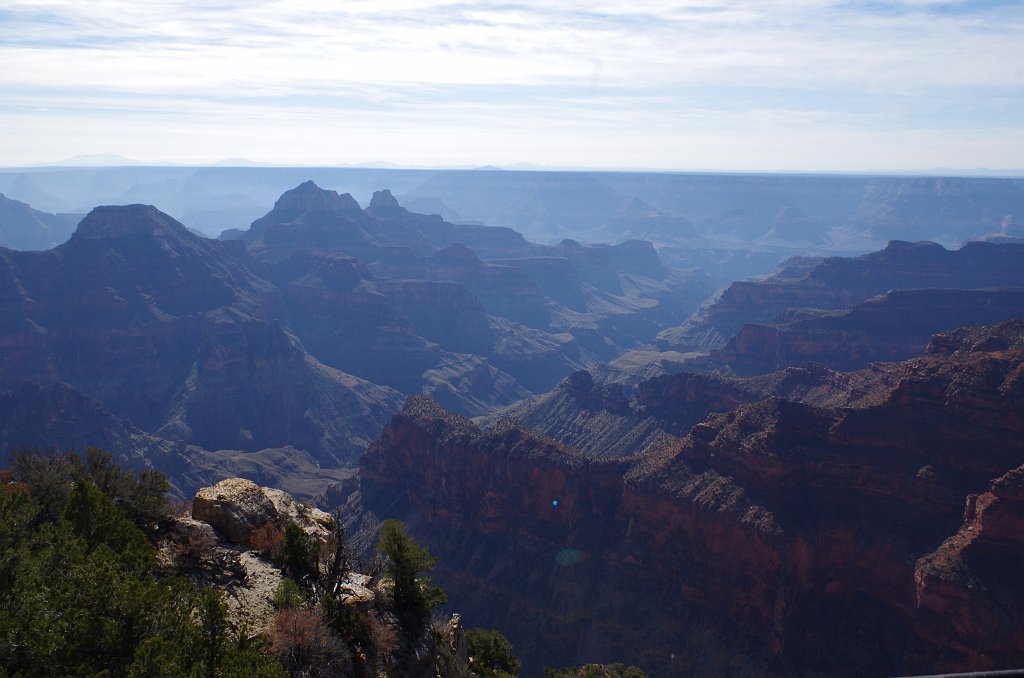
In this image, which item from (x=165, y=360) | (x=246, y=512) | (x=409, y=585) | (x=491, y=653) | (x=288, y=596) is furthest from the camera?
(x=165, y=360)

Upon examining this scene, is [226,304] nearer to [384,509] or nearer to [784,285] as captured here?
[384,509]

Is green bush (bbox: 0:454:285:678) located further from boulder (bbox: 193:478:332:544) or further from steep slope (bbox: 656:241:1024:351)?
steep slope (bbox: 656:241:1024:351)

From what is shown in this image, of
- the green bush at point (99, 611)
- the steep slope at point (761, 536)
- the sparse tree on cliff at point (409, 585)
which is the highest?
the green bush at point (99, 611)

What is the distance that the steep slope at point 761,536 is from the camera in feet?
177

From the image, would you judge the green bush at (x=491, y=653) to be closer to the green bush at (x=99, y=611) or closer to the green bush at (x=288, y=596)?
the green bush at (x=288, y=596)

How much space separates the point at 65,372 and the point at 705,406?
399 feet

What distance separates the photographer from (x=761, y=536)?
5759cm

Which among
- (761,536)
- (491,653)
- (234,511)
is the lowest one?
(761,536)

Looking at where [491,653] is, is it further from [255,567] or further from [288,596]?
[288,596]

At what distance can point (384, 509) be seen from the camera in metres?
84.6

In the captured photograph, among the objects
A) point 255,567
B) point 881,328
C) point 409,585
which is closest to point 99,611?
point 255,567

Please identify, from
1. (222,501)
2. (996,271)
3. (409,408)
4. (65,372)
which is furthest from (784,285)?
(222,501)

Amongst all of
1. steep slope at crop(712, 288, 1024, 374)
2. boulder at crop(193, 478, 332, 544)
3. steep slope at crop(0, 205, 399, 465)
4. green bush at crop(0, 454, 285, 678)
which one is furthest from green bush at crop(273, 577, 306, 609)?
steep slope at crop(712, 288, 1024, 374)

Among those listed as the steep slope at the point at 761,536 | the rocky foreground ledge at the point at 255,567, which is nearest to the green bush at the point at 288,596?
the rocky foreground ledge at the point at 255,567
